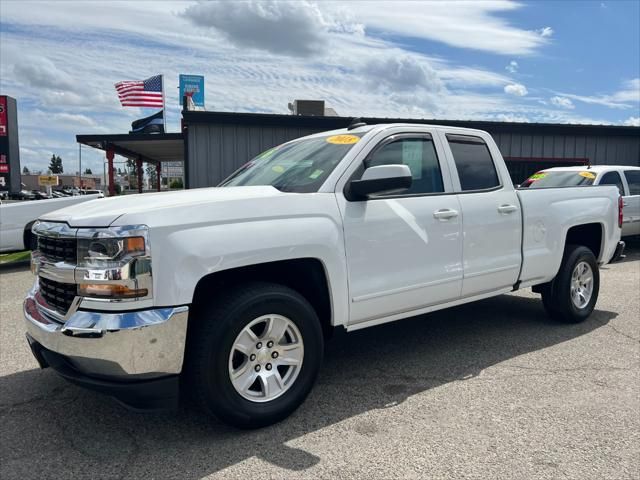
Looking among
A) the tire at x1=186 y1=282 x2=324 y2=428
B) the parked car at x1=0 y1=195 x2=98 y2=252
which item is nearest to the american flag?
the parked car at x1=0 y1=195 x2=98 y2=252

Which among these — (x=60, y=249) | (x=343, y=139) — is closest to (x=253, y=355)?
(x=60, y=249)

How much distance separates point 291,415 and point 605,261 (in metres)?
4.48

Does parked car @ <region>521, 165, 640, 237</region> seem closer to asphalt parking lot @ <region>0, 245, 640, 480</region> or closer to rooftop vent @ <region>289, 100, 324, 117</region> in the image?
asphalt parking lot @ <region>0, 245, 640, 480</region>

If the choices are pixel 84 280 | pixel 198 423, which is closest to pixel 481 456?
pixel 198 423

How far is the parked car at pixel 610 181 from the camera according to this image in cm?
1047

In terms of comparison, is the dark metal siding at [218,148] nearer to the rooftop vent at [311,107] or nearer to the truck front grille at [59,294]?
the rooftop vent at [311,107]

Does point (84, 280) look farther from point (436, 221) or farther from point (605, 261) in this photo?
point (605, 261)

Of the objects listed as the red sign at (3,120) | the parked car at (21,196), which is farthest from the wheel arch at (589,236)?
the parked car at (21,196)

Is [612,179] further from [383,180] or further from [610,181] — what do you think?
[383,180]

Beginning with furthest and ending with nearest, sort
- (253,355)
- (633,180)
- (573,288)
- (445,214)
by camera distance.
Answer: (633,180) < (573,288) < (445,214) < (253,355)

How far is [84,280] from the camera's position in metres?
2.81

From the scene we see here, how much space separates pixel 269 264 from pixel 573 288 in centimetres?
380

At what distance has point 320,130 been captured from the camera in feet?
49.8

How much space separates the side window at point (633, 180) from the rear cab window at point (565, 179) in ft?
3.73
